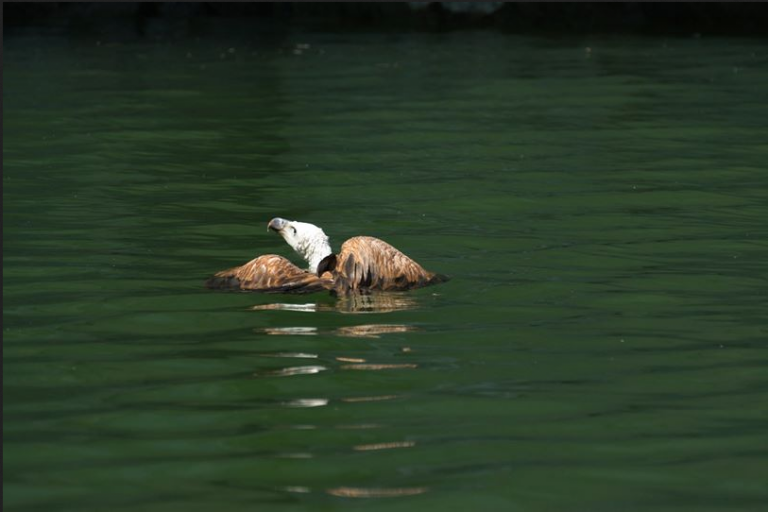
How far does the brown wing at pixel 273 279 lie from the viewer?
28.4ft

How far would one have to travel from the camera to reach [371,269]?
28.5 ft

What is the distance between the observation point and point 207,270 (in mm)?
9492

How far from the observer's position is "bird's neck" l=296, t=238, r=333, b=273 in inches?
350

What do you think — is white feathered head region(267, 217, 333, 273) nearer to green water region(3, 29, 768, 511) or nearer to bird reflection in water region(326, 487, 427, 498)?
green water region(3, 29, 768, 511)

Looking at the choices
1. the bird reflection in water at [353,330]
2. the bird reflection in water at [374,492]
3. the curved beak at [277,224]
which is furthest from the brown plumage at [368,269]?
the bird reflection in water at [374,492]

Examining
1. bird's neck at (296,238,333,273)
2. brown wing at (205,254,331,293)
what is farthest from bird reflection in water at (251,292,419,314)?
bird's neck at (296,238,333,273)

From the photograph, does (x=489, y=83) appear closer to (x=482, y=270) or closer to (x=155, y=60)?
(x=155, y=60)

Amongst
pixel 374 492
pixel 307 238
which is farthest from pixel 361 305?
pixel 374 492

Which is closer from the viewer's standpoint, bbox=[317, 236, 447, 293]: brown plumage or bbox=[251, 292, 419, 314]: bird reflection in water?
bbox=[251, 292, 419, 314]: bird reflection in water

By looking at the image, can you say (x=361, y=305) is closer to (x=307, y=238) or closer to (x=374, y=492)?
(x=307, y=238)

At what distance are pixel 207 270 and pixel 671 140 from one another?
6.80m

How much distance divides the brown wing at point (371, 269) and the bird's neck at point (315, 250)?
142mm

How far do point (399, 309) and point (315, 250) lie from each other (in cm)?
79

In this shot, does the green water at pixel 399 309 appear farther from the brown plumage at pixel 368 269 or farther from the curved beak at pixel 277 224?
the curved beak at pixel 277 224
